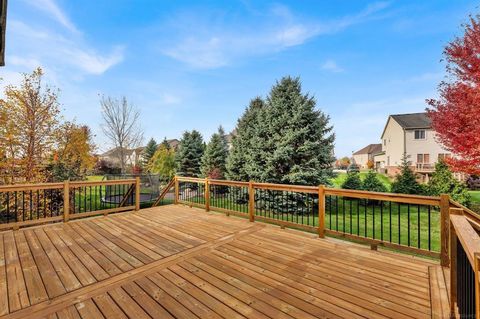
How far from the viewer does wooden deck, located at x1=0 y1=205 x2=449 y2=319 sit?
2.12 meters

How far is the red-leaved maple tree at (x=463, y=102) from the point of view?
6.14 metres

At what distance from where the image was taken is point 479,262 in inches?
37.8

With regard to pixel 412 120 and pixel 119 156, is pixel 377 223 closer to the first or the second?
pixel 119 156

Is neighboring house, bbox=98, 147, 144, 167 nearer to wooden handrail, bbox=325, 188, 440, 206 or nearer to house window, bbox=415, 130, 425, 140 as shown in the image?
wooden handrail, bbox=325, 188, 440, 206

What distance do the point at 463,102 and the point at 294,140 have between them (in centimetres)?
493

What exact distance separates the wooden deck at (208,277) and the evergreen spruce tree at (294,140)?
14.9ft

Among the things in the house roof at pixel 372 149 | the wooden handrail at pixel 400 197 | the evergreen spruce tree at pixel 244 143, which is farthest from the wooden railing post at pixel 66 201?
the house roof at pixel 372 149

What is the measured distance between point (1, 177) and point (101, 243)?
7164 mm

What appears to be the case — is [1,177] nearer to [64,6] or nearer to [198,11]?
[64,6]

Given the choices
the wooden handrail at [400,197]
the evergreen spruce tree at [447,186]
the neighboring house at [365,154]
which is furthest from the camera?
the neighboring house at [365,154]

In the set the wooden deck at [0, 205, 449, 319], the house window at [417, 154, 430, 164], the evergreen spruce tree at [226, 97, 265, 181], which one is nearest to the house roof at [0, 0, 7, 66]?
the wooden deck at [0, 205, 449, 319]

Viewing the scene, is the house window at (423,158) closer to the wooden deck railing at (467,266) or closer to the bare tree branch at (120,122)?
the wooden deck railing at (467,266)

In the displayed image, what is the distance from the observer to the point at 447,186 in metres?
9.91

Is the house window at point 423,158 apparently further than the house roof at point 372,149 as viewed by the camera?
No
